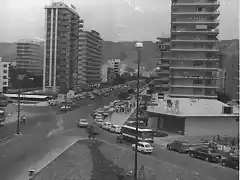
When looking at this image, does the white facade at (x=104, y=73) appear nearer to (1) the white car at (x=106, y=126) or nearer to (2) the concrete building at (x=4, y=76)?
(2) the concrete building at (x=4, y=76)

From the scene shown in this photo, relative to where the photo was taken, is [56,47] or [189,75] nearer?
[189,75]

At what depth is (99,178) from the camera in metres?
4.07

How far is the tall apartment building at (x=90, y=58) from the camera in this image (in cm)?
2405

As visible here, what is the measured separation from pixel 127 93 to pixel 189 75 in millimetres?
4236

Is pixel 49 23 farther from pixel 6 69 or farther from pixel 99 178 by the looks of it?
pixel 99 178

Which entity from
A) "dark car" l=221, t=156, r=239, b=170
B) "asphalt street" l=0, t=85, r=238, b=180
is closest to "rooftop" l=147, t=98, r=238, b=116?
"asphalt street" l=0, t=85, r=238, b=180

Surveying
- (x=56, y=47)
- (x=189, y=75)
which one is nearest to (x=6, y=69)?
(x=56, y=47)

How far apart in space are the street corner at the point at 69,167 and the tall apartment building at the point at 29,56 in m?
25.5

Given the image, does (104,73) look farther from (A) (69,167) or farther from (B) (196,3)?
(A) (69,167)

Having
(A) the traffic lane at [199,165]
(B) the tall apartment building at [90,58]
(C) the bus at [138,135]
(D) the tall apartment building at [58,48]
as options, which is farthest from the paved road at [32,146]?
(B) the tall apartment building at [90,58]

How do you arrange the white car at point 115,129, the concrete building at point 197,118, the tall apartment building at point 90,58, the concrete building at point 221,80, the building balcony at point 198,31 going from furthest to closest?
the tall apartment building at point 90,58 → the concrete building at point 221,80 → the building balcony at point 198,31 → the concrete building at point 197,118 → the white car at point 115,129

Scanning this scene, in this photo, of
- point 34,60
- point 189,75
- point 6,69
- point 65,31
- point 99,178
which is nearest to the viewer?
point 99,178

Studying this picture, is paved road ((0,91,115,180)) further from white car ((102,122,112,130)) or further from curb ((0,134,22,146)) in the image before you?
white car ((102,122,112,130))

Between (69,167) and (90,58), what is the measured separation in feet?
68.8
